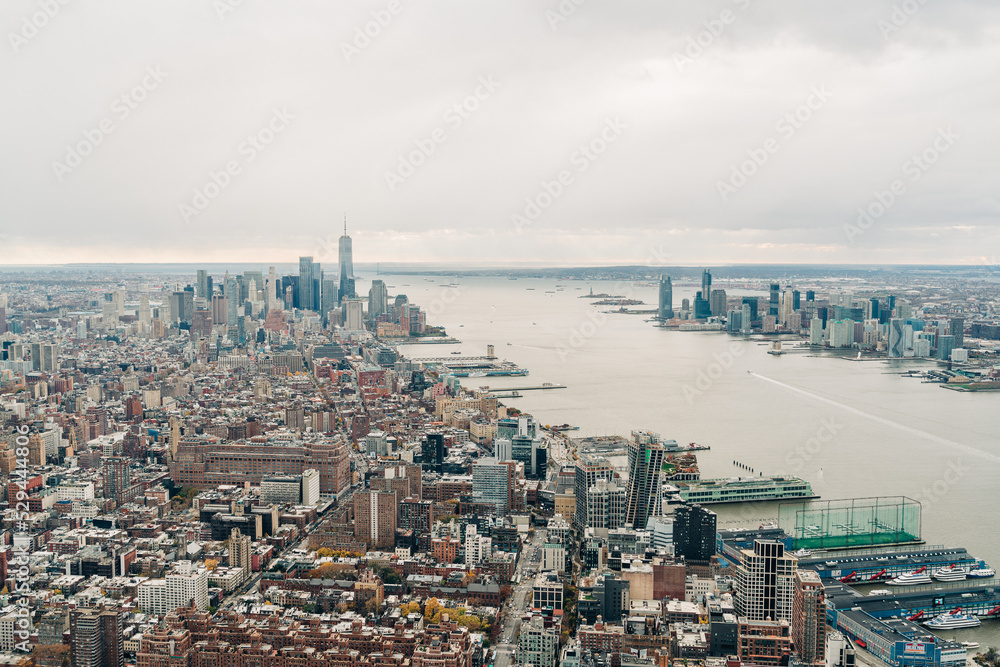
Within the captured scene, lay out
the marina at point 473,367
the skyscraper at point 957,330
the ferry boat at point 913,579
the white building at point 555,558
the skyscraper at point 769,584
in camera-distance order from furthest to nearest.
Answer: the skyscraper at point 957,330, the marina at point 473,367, the white building at point 555,558, the ferry boat at point 913,579, the skyscraper at point 769,584

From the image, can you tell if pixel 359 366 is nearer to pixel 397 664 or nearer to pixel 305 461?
pixel 305 461

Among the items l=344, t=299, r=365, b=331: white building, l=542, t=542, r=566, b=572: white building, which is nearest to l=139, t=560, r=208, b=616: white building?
l=542, t=542, r=566, b=572: white building

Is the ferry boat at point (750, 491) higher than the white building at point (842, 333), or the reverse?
the white building at point (842, 333)

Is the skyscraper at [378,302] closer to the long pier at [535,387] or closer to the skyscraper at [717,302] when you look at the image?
the skyscraper at [717,302]

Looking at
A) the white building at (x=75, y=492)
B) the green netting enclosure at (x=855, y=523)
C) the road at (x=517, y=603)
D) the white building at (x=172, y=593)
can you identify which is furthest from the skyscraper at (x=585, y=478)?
the white building at (x=75, y=492)

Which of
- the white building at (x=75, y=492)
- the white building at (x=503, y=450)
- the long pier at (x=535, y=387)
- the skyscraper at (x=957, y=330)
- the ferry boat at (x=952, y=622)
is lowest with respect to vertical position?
the ferry boat at (x=952, y=622)

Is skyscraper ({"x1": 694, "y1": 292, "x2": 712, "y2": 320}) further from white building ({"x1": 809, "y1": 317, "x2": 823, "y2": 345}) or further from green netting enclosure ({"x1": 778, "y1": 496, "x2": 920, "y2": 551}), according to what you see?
green netting enclosure ({"x1": 778, "y1": 496, "x2": 920, "y2": 551})

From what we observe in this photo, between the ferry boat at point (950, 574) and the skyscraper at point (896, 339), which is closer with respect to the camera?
the ferry boat at point (950, 574)
